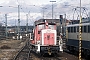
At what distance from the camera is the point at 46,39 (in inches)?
1110

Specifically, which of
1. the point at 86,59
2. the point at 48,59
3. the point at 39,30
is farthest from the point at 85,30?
the point at 39,30

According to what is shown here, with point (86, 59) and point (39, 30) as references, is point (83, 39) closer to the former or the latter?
point (86, 59)

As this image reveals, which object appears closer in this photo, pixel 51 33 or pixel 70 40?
pixel 51 33

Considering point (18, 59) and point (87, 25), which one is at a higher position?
point (87, 25)

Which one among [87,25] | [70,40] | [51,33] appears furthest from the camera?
[70,40]

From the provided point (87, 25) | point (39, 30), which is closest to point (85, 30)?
point (87, 25)

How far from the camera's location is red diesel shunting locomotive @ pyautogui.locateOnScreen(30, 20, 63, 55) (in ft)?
88.0

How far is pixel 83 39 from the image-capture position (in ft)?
83.8

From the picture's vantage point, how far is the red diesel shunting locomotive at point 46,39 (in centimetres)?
2681

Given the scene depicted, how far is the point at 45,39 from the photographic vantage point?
92.4ft

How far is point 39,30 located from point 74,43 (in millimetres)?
4006

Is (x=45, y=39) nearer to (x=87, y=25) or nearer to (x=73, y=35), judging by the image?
(x=73, y=35)

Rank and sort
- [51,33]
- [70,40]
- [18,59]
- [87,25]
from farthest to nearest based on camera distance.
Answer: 1. [70,40]
2. [51,33]
3. [18,59]
4. [87,25]

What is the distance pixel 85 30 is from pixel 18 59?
680 centimetres
